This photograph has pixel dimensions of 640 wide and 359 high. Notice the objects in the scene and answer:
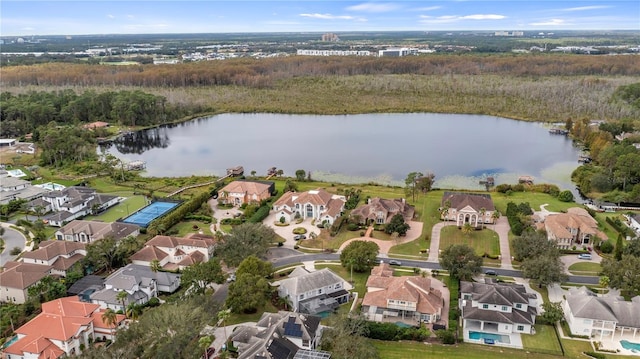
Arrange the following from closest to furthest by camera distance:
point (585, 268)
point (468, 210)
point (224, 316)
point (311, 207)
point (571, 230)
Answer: point (224, 316) < point (585, 268) < point (571, 230) < point (468, 210) < point (311, 207)

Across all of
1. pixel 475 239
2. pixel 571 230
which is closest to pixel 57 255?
pixel 475 239

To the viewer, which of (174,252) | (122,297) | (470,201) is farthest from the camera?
(470,201)

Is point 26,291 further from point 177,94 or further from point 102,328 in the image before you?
point 177,94

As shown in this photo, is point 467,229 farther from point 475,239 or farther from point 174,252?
point 174,252

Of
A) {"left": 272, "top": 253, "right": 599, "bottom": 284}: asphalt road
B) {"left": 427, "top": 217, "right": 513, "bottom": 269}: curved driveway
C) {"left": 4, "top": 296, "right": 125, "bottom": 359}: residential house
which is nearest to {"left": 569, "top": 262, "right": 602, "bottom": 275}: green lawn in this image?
{"left": 272, "top": 253, "right": 599, "bottom": 284}: asphalt road

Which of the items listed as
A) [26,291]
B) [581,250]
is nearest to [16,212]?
[26,291]

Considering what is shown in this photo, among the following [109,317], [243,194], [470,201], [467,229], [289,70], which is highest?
[289,70]
